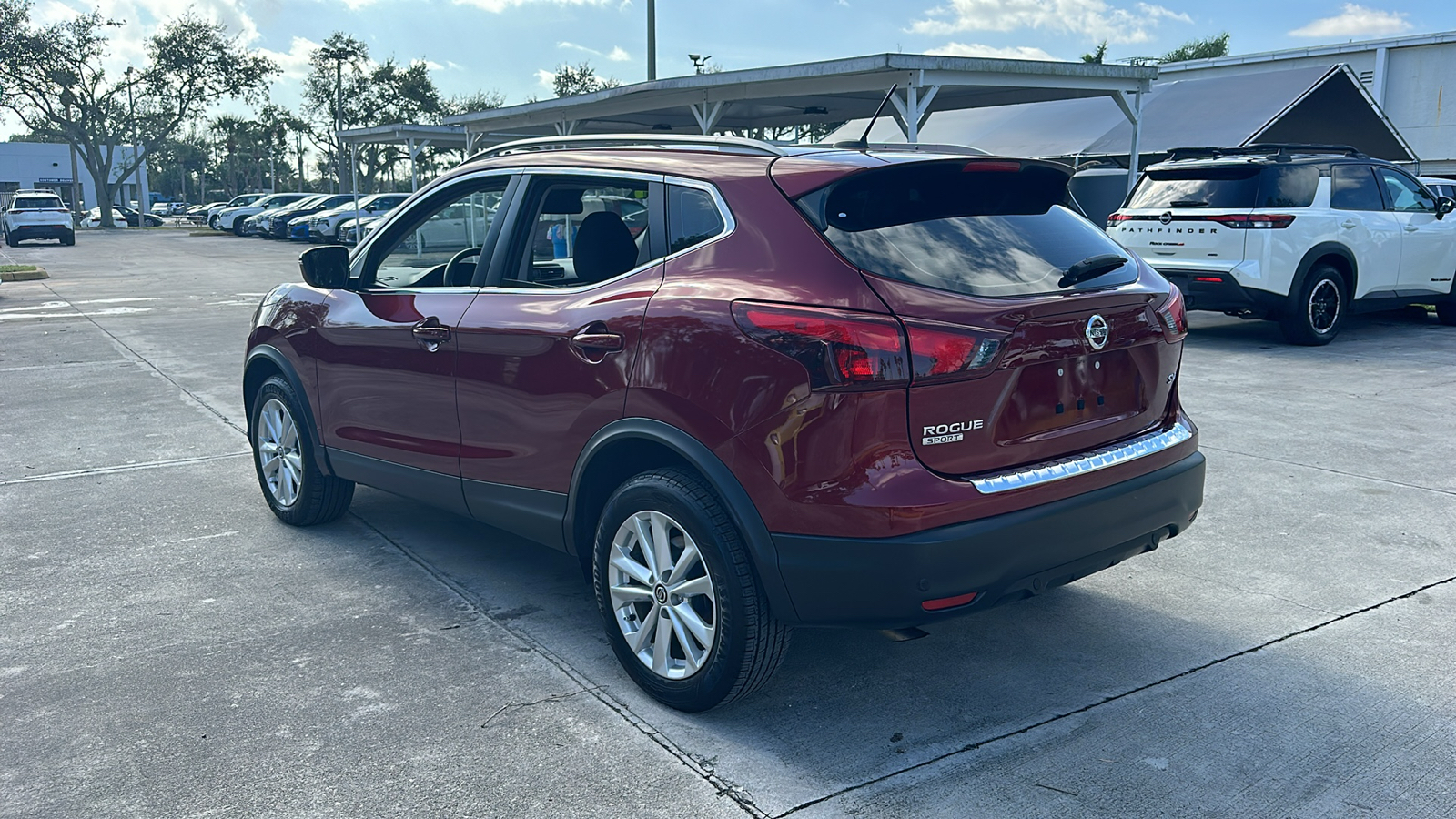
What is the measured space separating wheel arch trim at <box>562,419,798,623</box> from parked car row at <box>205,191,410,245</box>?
95.7 ft

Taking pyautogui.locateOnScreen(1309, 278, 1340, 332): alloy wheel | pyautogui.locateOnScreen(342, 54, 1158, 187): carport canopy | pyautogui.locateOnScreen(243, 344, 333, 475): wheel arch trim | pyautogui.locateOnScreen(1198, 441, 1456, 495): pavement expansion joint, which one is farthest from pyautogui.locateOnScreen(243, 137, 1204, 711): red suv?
pyautogui.locateOnScreen(342, 54, 1158, 187): carport canopy

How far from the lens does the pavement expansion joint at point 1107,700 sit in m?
3.04

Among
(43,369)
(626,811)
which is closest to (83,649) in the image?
(626,811)

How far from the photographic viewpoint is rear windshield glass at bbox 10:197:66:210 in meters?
37.3

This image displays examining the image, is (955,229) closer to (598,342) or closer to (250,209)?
(598,342)

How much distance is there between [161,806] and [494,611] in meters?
1.51

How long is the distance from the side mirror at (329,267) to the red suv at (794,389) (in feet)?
2.51

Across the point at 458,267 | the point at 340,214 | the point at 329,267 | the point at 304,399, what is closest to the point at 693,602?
the point at 458,267

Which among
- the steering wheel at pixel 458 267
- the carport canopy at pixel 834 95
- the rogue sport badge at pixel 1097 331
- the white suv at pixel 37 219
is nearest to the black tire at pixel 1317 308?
the carport canopy at pixel 834 95

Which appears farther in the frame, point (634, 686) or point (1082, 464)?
point (634, 686)

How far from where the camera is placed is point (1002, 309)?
3.13 metres

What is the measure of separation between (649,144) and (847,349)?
134cm

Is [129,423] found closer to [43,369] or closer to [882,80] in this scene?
[43,369]

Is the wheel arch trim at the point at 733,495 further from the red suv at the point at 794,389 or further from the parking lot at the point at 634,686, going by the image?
the parking lot at the point at 634,686
